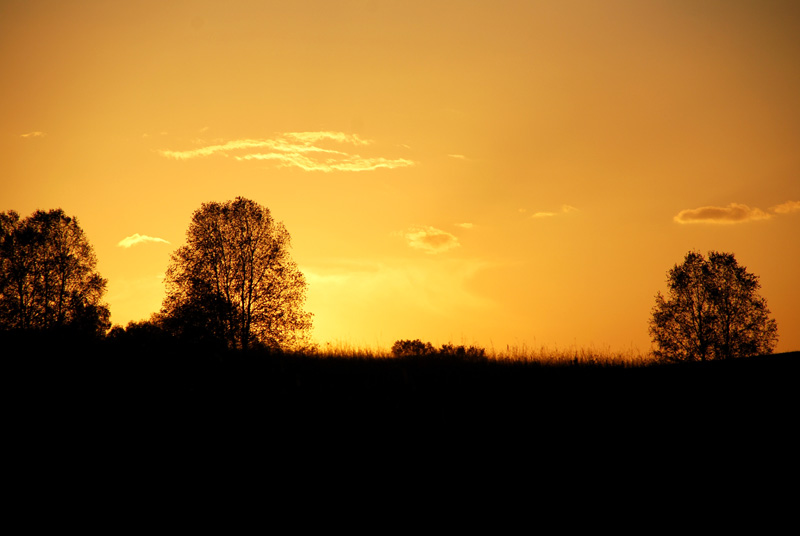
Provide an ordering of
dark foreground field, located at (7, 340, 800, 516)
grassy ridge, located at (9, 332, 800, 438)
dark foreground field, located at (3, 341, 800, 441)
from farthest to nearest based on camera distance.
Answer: grassy ridge, located at (9, 332, 800, 438) → dark foreground field, located at (3, 341, 800, 441) → dark foreground field, located at (7, 340, 800, 516)

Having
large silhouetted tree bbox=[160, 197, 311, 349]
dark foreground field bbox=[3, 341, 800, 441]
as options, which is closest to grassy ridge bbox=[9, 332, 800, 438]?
dark foreground field bbox=[3, 341, 800, 441]

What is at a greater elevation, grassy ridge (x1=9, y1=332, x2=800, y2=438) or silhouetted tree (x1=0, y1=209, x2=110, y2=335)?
silhouetted tree (x1=0, y1=209, x2=110, y2=335)

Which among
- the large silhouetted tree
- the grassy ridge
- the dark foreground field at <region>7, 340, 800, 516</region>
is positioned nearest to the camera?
the dark foreground field at <region>7, 340, 800, 516</region>

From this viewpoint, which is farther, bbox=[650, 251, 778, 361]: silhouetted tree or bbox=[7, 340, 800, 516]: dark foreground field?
bbox=[650, 251, 778, 361]: silhouetted tree

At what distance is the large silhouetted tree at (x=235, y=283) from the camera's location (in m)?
36.1

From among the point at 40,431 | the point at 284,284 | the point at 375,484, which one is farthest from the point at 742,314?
the point at 40,431

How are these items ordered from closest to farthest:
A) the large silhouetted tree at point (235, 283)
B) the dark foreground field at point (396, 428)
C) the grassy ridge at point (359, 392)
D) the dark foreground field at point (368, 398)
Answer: the dark foreground field at point (396, 428), the dark foreground field at point (368, 398), the grassy ridge at point (359, 392), the large silhouetted tree at point (235, 283)

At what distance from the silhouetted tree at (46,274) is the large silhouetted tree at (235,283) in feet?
28.6

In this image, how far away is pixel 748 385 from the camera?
44.0 feet

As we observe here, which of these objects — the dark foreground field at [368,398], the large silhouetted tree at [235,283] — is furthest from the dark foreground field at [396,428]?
the large silhouetted tree at [235,283]

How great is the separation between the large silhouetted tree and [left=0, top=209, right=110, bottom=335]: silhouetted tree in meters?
8.71

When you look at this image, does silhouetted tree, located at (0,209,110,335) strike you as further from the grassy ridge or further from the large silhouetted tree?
the grassy ridge

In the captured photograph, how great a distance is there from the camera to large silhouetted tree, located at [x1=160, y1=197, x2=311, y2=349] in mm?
36094

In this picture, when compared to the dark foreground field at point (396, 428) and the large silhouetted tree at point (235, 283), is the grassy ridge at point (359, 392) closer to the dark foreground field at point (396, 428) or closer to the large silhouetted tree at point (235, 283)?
the dark foreground field at point (396, 428)
